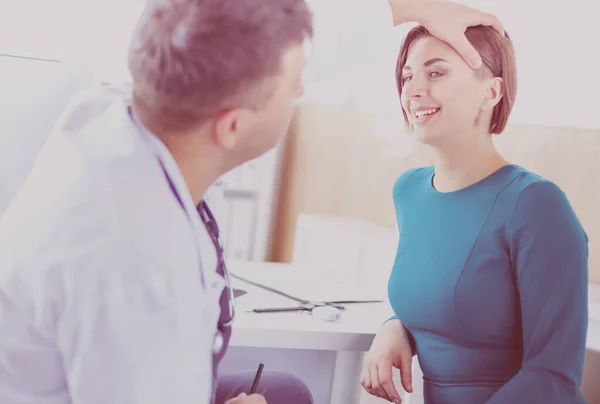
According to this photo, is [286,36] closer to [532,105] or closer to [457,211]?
[457,211]

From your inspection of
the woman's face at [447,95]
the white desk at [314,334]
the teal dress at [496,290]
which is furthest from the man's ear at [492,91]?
the white desk at [314,334]

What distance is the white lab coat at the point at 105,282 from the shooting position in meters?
0.62

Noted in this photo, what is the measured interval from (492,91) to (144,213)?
665 millimetres

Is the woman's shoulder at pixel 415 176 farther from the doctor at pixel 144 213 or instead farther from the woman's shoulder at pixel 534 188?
the doctor at pixel 144 213

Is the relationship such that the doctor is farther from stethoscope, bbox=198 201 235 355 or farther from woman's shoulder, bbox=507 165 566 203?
woman's shoulder, bbox=507 165 566 203

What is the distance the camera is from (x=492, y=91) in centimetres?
112

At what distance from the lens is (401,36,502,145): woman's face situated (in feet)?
3.61

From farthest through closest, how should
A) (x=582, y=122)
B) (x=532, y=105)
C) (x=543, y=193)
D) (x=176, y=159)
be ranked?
(x=532, y=105) → (x=582, y=122) → (x=543, y=193) → (x=176, y=159)

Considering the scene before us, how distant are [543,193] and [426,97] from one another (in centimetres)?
24

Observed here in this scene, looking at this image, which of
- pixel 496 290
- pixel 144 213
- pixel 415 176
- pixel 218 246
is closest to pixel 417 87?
pixel 415 176

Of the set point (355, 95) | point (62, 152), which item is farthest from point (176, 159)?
point (355, 95)

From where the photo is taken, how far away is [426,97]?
112 cm

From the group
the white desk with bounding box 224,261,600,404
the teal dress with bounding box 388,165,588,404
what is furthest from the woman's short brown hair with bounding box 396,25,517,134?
the white desk with bounding box 224,261,600,404

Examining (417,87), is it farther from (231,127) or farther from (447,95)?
(231,127)
